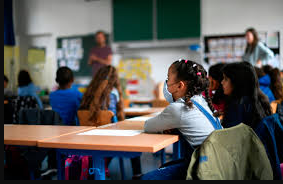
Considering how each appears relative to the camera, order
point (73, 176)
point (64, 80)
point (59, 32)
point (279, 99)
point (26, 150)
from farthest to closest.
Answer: point (59, 32), point (279, 99), point (64, 80), point (26, 150), point (73, 176)

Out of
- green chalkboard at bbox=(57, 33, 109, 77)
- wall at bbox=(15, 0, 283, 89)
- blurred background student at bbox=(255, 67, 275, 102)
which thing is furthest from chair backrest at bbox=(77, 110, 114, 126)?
green chalkboard at bbox=(57, 33, 109, 77)

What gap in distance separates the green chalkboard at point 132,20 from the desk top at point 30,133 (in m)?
5.08

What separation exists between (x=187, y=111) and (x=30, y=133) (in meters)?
0.90

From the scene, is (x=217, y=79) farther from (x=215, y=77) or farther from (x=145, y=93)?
(x=145, y=93)

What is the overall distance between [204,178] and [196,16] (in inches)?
226

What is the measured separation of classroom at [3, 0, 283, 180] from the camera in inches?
63.5

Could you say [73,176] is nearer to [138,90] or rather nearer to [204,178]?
[204,178]

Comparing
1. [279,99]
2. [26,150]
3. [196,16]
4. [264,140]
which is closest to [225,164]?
[264,140]

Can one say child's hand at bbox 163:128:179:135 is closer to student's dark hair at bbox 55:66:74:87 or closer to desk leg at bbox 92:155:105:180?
desk leg at bbox 92:155:105:180

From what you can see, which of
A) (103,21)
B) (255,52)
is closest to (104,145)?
(255,52)

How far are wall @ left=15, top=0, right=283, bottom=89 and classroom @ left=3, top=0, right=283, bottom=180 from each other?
0.07 ft

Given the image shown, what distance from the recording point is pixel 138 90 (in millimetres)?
7215

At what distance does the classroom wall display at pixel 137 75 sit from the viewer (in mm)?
7172

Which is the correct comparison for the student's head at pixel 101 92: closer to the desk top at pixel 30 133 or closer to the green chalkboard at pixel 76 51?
the desk top at pixel 30 133
